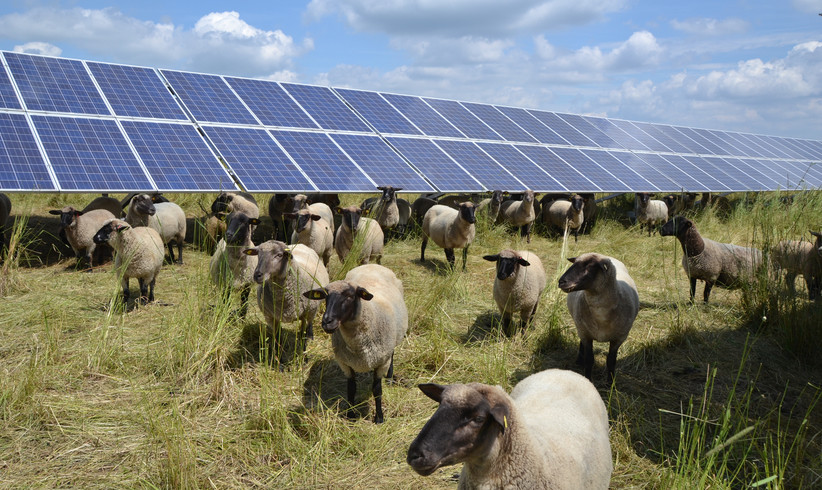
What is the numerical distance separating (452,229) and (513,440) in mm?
8151

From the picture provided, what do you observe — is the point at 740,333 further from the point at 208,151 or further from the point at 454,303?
the point at 208,151

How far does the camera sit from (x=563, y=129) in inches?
785

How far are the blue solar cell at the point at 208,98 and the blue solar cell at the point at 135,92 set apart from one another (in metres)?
0.34

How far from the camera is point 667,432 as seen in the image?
4980 millimetres

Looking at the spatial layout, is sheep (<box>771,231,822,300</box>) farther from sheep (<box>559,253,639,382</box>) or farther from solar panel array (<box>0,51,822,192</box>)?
solar panel array (<box>0,51,822,192</box>)

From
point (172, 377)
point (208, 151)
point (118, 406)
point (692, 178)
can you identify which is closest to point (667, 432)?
point (172, 377)

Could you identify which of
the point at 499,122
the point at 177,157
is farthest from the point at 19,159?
the point at 499,122

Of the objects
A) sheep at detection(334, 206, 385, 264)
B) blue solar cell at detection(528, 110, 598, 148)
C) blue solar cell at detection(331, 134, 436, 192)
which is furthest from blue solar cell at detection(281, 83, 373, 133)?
blue solar cell at detection(528, 110, 598, 148)

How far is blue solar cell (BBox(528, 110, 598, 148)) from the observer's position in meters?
18.9

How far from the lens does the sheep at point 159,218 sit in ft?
32.2

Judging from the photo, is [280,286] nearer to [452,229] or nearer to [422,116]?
[452,229]

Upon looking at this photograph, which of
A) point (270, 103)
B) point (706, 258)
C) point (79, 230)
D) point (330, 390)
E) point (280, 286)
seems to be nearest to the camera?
point (330, 390)

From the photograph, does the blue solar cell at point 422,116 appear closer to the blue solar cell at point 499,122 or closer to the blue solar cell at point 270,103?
the blue solar cell at point 499,122

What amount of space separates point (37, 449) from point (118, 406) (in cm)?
74
